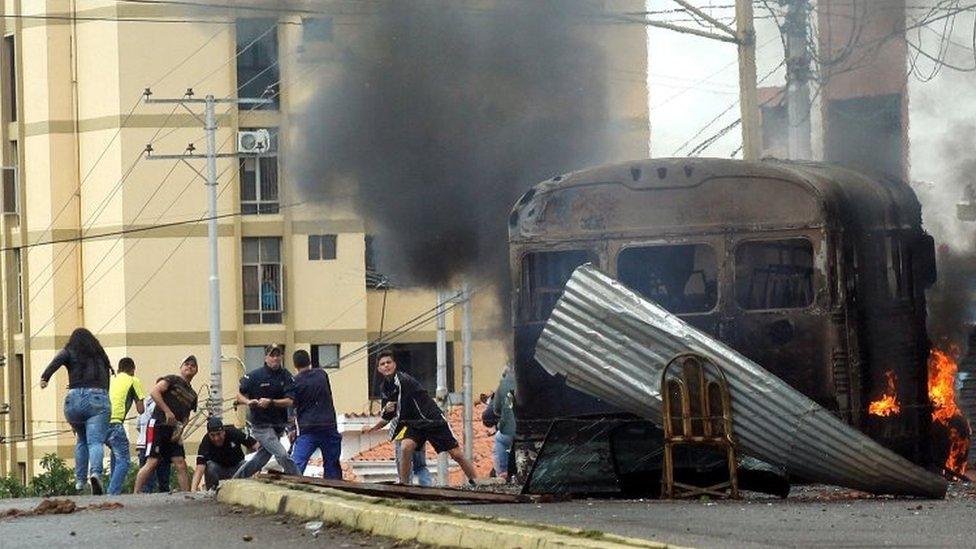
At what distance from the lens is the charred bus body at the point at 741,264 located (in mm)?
14422

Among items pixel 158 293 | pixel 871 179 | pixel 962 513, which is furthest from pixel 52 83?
pixel 962 513

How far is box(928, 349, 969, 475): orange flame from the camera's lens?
17.1 metres

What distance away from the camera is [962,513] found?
11922 mm

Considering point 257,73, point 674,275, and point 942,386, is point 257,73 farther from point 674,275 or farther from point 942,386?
point 674,275

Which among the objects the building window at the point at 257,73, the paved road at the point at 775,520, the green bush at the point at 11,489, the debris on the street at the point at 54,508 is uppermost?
the building window at the point at 257,73

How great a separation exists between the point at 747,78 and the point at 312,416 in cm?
760

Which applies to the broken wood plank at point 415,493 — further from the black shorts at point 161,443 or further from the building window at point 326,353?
the building window at point 326,353

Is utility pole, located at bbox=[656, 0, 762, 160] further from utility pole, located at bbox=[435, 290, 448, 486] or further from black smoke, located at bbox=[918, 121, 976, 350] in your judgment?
utility pole, located at bbox=[435, 290, 448, 486]

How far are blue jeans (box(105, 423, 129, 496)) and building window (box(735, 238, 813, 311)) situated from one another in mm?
5903

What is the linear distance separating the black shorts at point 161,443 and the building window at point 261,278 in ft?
88.5

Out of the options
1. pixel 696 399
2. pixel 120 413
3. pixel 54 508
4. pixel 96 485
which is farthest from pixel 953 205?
pixel 54 508

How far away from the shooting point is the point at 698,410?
13648 millimetres

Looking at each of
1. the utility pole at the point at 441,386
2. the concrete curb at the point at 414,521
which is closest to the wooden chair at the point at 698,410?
the concrete curb at the point at 414,521

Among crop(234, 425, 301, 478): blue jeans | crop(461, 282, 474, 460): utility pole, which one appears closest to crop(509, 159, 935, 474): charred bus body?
crop(234, 425, 301, 478): blue jeans
